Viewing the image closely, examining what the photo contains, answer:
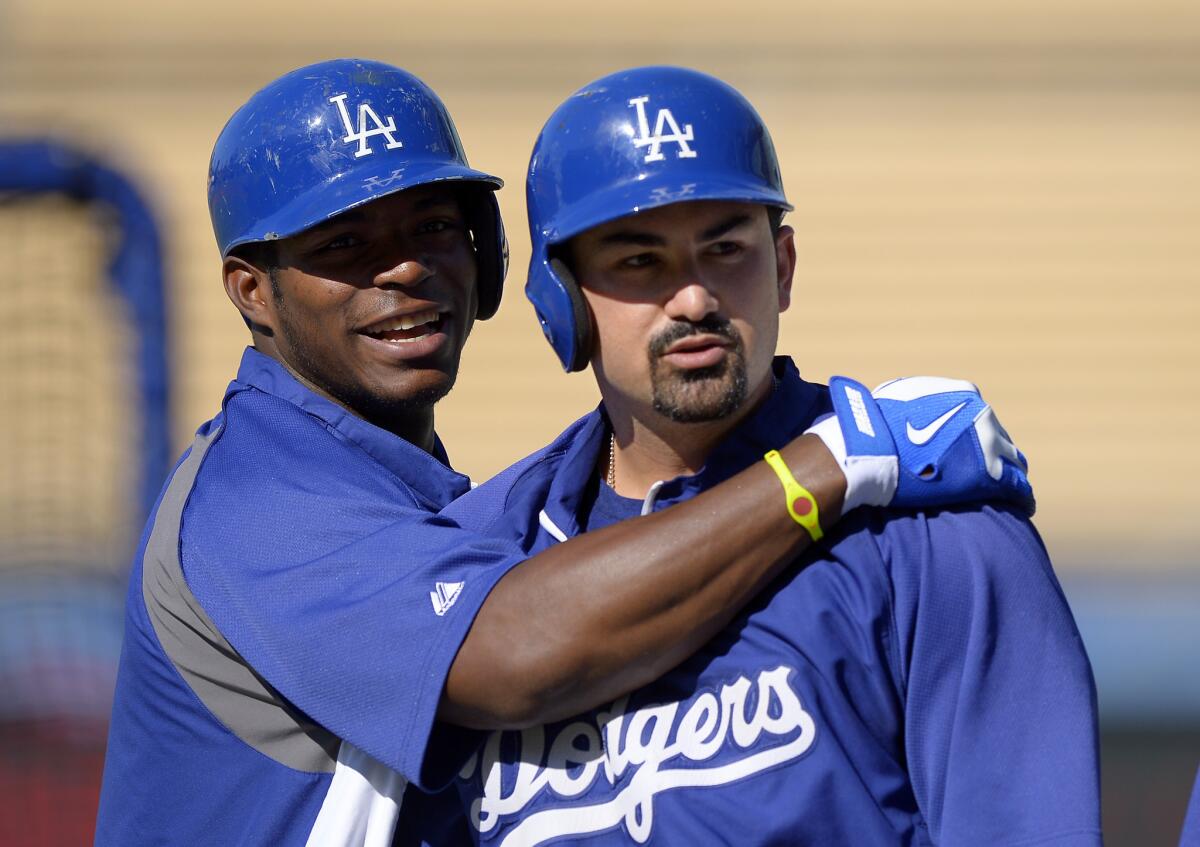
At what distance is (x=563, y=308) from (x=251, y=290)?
3.34ft

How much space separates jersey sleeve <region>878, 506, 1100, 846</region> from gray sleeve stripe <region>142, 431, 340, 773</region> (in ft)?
3.44

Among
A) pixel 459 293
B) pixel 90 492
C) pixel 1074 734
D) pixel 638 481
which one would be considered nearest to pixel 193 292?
pixel 90 492

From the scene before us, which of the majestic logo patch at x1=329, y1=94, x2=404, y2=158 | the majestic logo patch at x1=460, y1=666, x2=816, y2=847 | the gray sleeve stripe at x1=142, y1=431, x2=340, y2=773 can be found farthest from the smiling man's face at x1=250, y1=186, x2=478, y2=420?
the majestic logo patch at x1=460, y1=666, x2=816, y2=847

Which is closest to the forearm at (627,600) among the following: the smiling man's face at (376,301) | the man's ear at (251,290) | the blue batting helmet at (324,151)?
the smiling man's face at (376,301)

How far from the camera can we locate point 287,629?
2.50 m

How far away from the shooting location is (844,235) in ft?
28.2

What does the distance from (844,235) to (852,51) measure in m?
1.03

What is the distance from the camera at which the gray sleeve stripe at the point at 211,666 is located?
8.66 feet

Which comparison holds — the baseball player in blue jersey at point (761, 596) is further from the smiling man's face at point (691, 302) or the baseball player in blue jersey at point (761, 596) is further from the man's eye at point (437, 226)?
the man's eye at point (437, 226)

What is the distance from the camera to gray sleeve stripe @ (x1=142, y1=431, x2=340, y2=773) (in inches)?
104

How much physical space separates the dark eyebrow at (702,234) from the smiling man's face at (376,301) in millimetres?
761

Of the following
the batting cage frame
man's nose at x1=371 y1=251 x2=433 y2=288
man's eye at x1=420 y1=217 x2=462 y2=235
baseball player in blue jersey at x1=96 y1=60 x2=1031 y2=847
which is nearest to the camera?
baseball player in blue jersey at x1=96 y1=60 x2=1031 y2=847

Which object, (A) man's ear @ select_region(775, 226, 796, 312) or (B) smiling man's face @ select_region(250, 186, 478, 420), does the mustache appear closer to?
(A) man's ear @ select_region(775, 226, 796, 312)

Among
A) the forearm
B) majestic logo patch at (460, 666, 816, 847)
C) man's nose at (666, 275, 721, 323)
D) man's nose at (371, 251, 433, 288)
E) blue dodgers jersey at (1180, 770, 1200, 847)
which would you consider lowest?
blue dodgers jersey at (1180, 770, 1200, 847)
